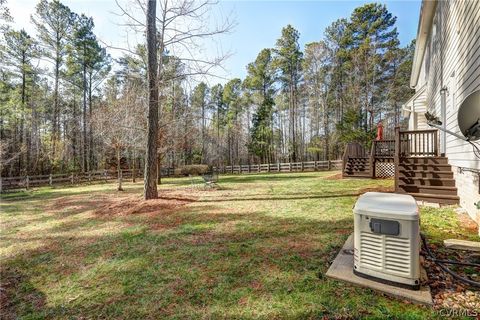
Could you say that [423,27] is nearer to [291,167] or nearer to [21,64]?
[291,167]

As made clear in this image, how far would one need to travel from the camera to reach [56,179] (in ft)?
51.8

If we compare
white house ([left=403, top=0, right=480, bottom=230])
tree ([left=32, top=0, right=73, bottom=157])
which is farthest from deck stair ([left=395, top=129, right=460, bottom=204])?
tree ([left=32, top=0, right=73, bottom=157])

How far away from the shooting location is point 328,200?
658 cm

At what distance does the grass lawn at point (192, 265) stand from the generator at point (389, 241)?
22 cm

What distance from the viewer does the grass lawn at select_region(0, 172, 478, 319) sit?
84.2 inches

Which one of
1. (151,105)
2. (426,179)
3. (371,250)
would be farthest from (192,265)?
(426,179)

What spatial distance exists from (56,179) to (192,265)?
17216mm

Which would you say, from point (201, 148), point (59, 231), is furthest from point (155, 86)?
point (201, 148)

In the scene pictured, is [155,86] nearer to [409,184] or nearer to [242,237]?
[242,237]

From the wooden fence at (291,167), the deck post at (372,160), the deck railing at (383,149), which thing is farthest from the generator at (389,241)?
the wooden fence at (291,167)

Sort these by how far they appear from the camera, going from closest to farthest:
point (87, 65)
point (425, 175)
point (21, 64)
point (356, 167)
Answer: point (425, 175), point (356, 167), point (21, 64), point (87, 65)

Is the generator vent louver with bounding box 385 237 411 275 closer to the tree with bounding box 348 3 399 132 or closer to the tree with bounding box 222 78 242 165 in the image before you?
the tree with bounding box 348 3 399 132

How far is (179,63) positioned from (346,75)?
20.5 meters

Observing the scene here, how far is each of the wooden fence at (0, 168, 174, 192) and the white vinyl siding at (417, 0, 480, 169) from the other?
19408mm
